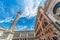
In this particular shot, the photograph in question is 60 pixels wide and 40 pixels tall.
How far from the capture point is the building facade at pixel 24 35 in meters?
16.0

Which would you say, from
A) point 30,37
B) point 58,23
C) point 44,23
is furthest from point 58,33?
point 30,37

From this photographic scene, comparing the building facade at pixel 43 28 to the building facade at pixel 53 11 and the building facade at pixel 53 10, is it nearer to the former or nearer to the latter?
the building facade at pixel 53 11

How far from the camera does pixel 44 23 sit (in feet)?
51.0

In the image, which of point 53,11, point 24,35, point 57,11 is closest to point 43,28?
point 53,11

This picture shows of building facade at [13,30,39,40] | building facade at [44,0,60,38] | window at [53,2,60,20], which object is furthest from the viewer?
building facade at [13,30,39,40]

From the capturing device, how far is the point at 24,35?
53.6 ft

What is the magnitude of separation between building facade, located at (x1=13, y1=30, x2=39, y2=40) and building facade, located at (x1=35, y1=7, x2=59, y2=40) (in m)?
0.49

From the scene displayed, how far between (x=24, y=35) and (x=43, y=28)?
212cm

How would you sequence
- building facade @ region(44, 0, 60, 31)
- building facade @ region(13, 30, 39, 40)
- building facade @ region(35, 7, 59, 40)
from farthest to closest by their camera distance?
1. building facade @ region(13, 30, 39, 40)
2. building facade @ region(44, 0, 60, 31)
3. building facade @ region(35, 7, 59, 40)

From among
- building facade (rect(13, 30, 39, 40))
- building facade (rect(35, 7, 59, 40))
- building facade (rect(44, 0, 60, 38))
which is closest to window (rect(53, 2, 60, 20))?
building facade (rect(44, 0, 60, 38))

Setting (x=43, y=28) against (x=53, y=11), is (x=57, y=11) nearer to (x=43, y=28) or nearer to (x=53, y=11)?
(x=53, y=11)

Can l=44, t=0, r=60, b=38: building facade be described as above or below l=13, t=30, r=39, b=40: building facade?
above

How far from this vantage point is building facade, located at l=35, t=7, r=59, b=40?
1370 cm

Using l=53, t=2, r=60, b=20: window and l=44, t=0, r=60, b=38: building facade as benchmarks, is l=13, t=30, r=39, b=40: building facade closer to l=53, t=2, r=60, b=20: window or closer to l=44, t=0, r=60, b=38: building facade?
l=44, t=0, r=60, b=38: building facade
